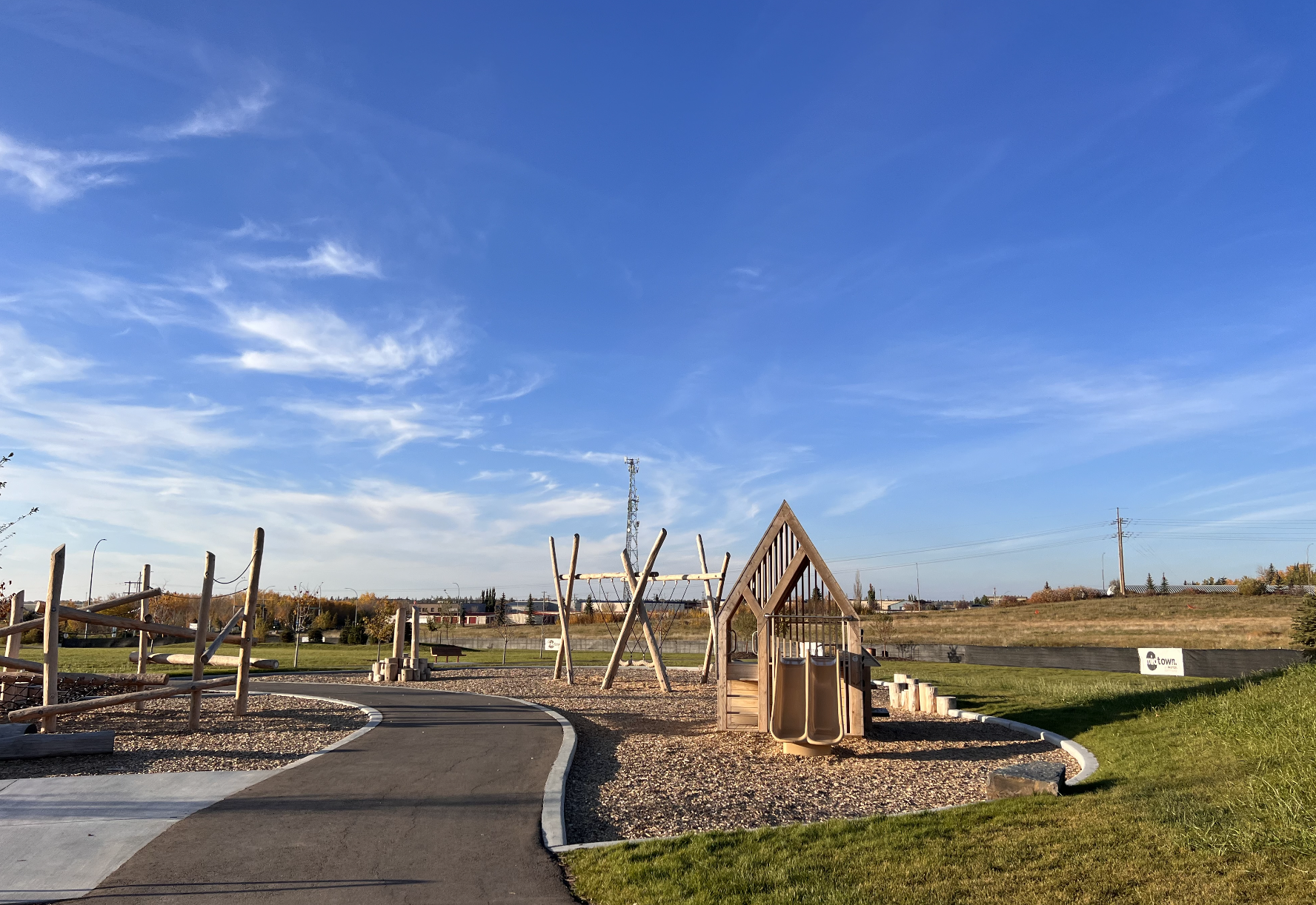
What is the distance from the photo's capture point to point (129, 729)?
43.9 ft

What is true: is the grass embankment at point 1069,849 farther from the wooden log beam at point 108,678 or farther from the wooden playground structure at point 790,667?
the wooden log beam at point 108,678

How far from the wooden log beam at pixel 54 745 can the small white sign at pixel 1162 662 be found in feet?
84.0

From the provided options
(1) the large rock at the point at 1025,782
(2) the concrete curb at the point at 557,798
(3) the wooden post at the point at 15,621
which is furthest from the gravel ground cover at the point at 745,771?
(3) the wooden post at the point at 15,621

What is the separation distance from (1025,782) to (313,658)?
1440 inches

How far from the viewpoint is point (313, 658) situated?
38.7m

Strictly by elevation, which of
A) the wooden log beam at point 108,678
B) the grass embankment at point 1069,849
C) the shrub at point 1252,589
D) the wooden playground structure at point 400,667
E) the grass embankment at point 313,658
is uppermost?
the shrub at point 1252,589

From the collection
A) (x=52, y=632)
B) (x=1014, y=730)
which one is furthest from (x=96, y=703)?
(x=1014, y=730)

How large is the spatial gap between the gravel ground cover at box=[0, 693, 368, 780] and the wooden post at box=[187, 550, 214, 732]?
26 centimetres

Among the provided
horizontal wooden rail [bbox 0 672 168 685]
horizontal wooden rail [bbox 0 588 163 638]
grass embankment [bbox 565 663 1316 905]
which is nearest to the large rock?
grass embankment [bbox 565 663 1316 905]

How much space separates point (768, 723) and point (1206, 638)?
118 ft

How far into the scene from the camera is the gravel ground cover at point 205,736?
1033 cm

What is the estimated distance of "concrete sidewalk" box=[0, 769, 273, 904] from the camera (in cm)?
617

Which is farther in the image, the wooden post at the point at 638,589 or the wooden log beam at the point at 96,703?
the wooden post at the point at 638,589

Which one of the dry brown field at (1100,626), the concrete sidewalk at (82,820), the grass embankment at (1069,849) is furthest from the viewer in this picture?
the dry brown field at (1100,626)
